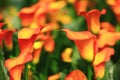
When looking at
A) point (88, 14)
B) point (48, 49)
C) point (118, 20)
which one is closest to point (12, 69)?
point (88, 14)

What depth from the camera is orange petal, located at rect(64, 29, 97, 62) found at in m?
0.77

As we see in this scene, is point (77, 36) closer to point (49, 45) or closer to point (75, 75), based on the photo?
point (75, 75)

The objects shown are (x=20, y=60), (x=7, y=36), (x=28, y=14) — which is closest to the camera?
(x=20, y=60)

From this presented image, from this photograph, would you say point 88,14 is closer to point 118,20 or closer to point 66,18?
point 118,20

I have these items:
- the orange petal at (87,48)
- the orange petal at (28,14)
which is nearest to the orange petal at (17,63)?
the orange petal at (87,48)

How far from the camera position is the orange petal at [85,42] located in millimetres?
769

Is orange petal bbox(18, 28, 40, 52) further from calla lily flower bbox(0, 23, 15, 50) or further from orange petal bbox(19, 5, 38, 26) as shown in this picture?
orange petal bbox(19, 5, 38, 26)

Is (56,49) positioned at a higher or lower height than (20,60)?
lower

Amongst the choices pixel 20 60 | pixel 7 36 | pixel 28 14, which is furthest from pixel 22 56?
pixel 28 14

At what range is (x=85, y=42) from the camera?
0.80m

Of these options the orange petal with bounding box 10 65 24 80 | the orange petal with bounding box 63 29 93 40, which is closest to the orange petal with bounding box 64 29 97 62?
the orange petal with bounding box 63 29 93 40

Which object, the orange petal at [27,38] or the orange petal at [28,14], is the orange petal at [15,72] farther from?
the orange petal at [28,14]

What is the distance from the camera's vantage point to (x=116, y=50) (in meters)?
1.04

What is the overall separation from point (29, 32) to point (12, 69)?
0.08 meters
